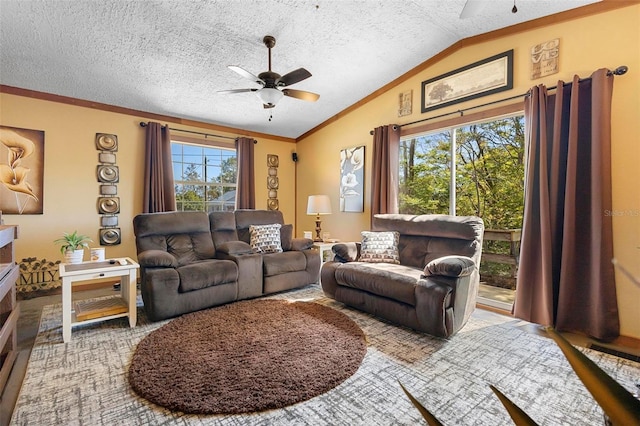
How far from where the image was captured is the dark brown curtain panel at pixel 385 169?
4344 mm

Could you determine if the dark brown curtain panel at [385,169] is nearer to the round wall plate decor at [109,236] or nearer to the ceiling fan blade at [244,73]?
the ceiling fan blade at [244,73]

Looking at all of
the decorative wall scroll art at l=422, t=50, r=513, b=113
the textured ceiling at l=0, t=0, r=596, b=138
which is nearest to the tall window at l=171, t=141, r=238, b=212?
the textured ceiling at l=0, t=0, r=596, b=138

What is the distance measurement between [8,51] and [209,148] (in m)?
2.62

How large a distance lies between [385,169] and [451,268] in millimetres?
2158

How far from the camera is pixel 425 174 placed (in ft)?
14.0

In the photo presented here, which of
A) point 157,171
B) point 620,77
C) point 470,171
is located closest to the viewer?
point 620,77

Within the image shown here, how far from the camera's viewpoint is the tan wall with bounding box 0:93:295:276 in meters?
3.80

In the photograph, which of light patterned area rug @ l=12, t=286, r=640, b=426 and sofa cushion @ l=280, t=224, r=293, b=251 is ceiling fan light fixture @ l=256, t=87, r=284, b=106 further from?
light patterned area rug @ l=12, t=286, r=640, b=426

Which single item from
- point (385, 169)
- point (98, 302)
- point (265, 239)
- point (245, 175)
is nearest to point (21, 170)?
point (98, 302)

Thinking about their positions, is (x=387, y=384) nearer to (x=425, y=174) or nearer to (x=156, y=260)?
(x=156, y=260)

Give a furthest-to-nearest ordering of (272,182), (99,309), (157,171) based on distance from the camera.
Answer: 1. (272,182)
2. (157,171)
3. (99,309)

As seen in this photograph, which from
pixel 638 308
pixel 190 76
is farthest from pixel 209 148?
pixel 638 308

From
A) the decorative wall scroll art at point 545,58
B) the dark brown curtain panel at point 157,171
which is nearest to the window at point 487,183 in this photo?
the decorative wall scroll art at point 545,58

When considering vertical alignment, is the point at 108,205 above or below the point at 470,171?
below
